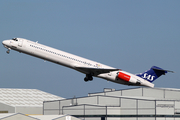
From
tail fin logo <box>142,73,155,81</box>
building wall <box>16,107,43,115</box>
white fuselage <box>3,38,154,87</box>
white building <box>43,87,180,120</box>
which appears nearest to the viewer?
white fuselage <box>3,38,154,87</box>

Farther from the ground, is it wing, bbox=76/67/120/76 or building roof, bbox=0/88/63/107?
wing, bbox=76/67/120/76

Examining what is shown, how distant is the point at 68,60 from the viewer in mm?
54969

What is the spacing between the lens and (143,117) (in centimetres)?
6238

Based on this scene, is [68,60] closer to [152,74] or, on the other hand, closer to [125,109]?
[125,109]

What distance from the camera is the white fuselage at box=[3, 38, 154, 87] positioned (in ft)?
176

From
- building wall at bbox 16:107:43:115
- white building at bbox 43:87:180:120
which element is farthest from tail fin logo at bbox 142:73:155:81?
building wall at bbox 16:107:43:115

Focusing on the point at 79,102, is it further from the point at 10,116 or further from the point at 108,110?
the point at 10,116

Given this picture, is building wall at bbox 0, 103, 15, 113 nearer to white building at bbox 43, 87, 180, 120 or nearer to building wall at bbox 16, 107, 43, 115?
building wall at bbox 16, 107, 43, 115

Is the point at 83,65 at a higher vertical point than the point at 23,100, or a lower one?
higher

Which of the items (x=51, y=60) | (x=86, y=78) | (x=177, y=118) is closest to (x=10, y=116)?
(x=51, y=60)

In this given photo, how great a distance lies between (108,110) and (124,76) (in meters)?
7.13

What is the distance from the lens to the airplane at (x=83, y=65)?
53.7 meters

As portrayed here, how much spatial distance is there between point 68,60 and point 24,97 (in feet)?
138

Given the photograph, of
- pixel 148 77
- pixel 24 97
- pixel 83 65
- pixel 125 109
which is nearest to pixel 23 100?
pixel 24 97
